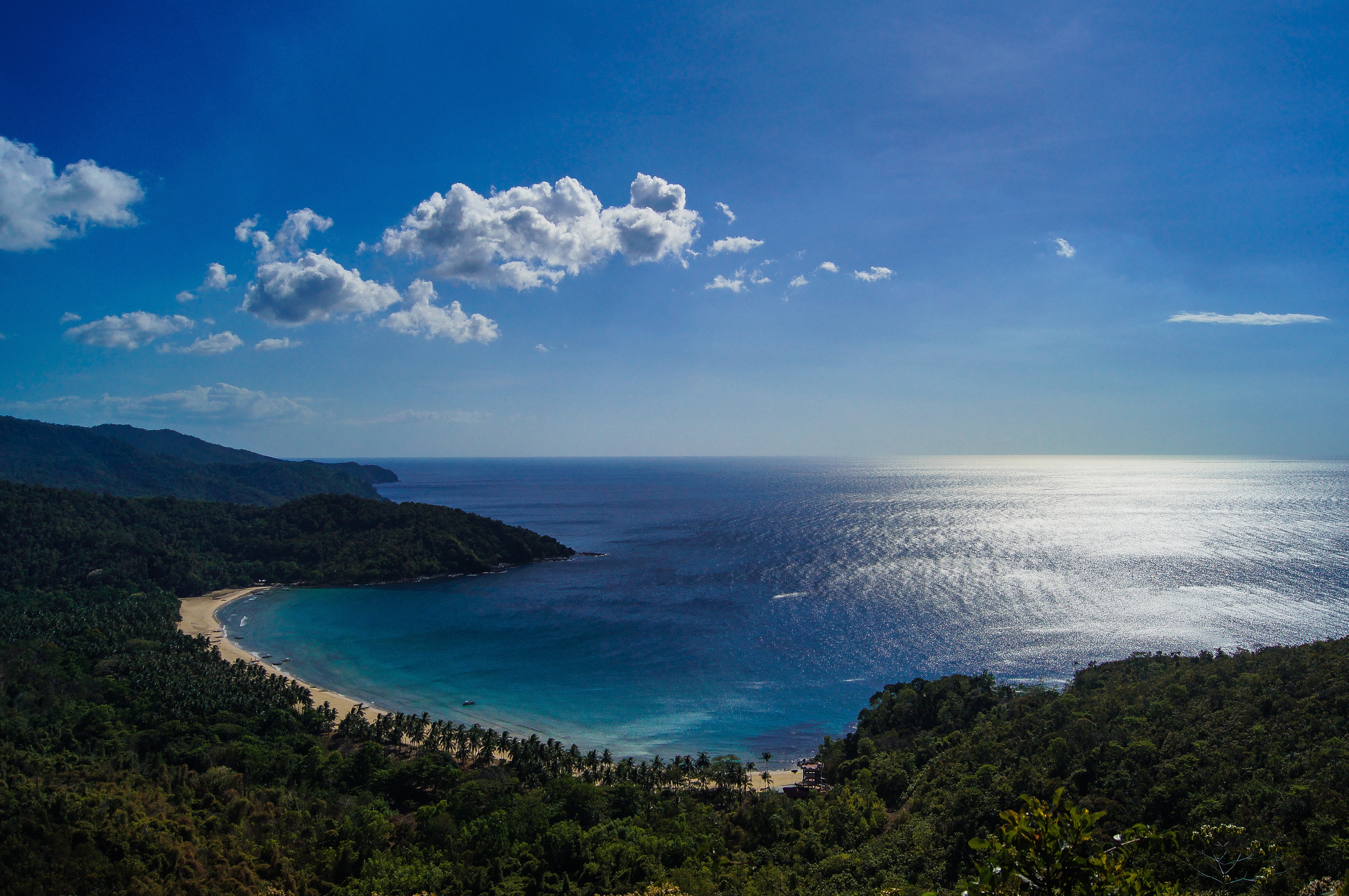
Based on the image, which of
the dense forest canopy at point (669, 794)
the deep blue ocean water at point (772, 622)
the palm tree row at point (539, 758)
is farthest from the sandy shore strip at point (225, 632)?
the palm tree row at point (539, 758)

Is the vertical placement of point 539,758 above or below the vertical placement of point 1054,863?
below

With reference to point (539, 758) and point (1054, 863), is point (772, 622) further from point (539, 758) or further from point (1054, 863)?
point (1054, 863)

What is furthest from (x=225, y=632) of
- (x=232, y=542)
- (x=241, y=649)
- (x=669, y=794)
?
(x=669, y=794)

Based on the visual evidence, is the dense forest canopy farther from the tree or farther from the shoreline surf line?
the shoreline surf line

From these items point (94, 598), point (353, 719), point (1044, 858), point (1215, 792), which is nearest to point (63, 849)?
point (353, 719)

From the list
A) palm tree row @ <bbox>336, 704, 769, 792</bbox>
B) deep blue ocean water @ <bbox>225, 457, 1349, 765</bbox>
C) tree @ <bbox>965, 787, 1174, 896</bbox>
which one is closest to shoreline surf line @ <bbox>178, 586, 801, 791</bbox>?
deep blue ocean water @ <bbox>225, 457, 1349, 765</bbox>

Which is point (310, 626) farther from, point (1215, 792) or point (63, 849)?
point (1215, 792)

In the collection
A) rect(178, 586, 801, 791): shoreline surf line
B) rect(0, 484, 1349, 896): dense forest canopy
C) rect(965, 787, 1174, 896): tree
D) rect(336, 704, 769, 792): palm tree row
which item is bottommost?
rect(178, 586, 801, 791): shoreline surf line
